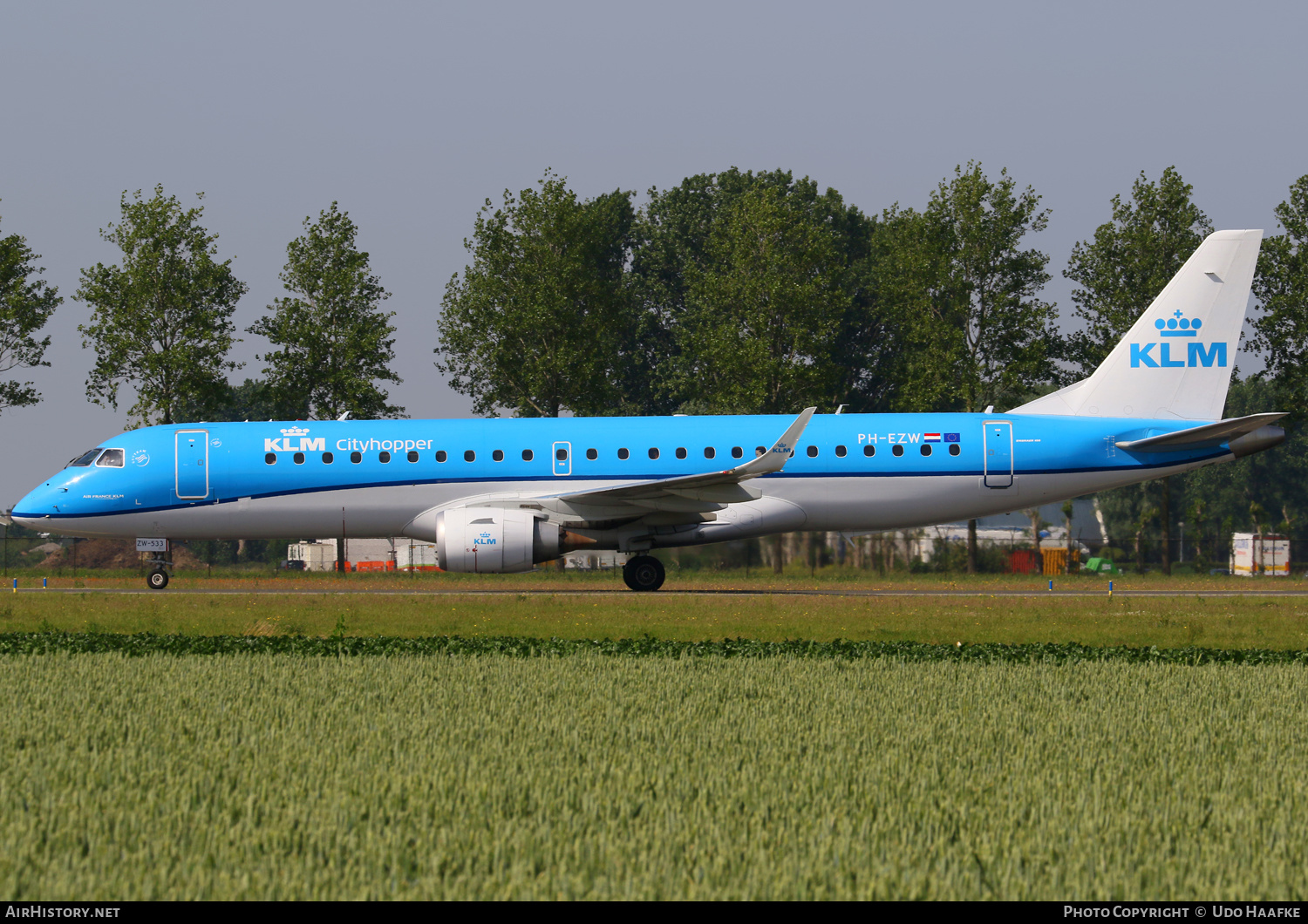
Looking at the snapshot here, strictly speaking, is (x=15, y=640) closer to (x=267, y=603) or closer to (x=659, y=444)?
(x=267, y=603)

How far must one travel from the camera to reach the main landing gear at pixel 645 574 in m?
27.0

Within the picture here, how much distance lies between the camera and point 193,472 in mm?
27000

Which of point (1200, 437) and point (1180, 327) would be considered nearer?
point (1200, 437)

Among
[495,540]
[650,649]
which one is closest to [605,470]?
[495,540]

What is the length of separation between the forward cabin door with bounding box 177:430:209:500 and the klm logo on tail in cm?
2095

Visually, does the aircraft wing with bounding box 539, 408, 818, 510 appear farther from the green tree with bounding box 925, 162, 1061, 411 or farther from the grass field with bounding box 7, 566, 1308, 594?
the green tree with bounding box 925, 162, 1061, 411

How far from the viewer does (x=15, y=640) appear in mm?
16375

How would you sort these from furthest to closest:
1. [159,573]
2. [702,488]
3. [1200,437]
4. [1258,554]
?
[1258,554] → [159,573] → [1200,437] → [702,488]

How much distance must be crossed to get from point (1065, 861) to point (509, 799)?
10.9 ft

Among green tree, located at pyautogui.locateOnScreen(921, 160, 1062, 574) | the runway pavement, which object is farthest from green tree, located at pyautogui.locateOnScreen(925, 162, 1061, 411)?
the runway pavement

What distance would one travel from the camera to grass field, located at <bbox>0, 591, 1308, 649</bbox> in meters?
18.1

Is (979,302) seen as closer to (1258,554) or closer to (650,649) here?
(1258,554)

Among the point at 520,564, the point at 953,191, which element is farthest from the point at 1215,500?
the point at 520,564

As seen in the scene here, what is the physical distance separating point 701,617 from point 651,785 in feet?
39.2
